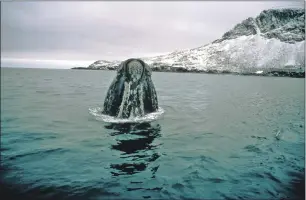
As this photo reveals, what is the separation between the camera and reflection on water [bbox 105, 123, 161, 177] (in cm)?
698

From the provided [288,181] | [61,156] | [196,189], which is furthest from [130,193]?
[288,181]

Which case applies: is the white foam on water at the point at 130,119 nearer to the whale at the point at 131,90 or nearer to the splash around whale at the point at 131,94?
the splash around whale at the point at 131,94

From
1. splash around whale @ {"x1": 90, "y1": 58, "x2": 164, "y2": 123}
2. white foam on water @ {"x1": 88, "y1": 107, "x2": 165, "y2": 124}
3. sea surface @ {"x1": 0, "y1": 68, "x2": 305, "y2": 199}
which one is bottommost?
sea surface @ {"x1": 0, "y1": 68, "x2": 305, "y2": 199}

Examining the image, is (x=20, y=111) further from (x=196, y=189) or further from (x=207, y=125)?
(x=196, y=189)

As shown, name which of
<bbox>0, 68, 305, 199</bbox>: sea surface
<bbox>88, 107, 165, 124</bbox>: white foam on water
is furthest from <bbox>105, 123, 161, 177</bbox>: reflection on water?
<bbox>88, 107, 165, 124</bbox>: white foam on water

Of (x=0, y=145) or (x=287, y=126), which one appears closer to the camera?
(x=0, y=145)

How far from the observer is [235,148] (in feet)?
29.2

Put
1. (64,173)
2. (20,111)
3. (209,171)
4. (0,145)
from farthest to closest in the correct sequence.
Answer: (20,111)
(0,145)
(209,171)
(64,173)

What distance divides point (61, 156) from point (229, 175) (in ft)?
13.3

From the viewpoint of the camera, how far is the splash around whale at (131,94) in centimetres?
1118

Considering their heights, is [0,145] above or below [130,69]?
below

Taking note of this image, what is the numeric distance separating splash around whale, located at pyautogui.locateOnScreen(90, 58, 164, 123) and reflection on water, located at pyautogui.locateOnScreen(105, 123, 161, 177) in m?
0.71

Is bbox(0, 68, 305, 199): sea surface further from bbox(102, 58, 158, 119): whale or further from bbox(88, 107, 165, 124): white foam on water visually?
bbox(102, 58, 158, 119): whale

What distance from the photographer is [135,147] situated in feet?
28.2
